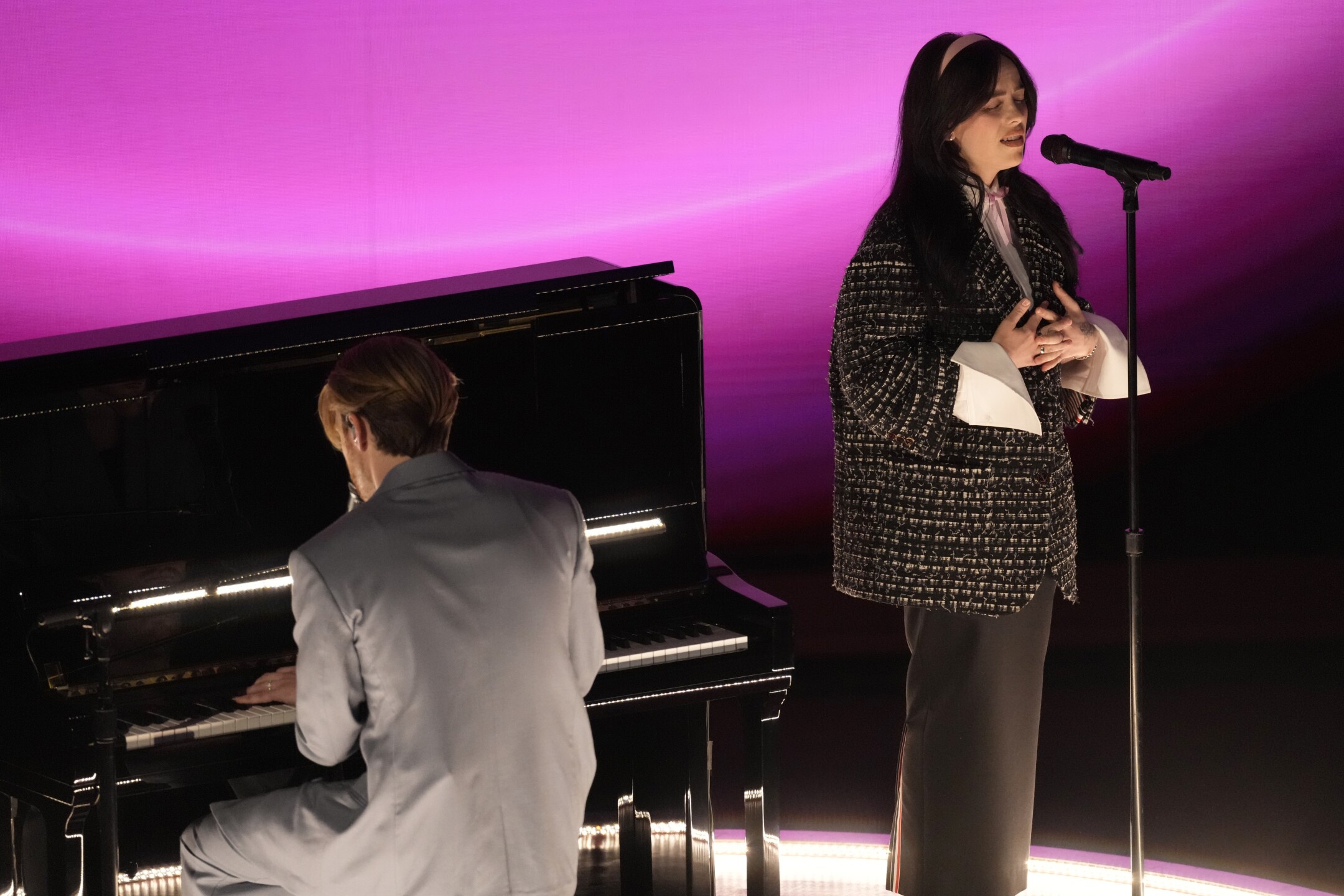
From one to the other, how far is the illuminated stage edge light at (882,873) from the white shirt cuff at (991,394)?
1320mm

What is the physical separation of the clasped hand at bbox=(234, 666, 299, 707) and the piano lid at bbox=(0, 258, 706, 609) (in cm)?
26

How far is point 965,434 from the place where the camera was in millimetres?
3096

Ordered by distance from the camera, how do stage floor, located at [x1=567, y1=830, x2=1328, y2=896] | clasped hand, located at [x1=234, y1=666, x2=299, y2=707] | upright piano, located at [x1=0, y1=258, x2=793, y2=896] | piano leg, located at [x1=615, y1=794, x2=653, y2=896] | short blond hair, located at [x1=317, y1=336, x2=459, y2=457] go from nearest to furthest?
short blond hair, located at [x1=317, y1=336, x2=459, y2=457]
clasped hand, located at [x1=234, y1=666, x2=299, y2=707]
upright piano, located at [x1=0, y1=258, x2=793, y2=896]
piano leg, located at [x1=615, y1=794, x2=653, y2=896]
stage floor, located at [x1=567, y1=830, x2=1328, y2=896]

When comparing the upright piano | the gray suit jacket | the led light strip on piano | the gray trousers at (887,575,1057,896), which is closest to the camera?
the gray suit jacket

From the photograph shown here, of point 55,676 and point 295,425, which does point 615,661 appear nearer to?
point 295,425

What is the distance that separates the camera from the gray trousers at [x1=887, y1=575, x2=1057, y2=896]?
3211mm

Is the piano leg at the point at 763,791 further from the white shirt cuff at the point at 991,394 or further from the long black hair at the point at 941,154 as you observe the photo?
the long black hair at the point at 941,154

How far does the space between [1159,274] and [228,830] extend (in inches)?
147

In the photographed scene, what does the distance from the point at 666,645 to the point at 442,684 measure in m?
0.90

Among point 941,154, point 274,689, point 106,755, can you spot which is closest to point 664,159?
point 941,154

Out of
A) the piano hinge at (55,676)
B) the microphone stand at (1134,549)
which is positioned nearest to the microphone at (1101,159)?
the microphone stand at (1134,549)

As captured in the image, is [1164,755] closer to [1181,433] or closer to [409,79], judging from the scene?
[1181,433]

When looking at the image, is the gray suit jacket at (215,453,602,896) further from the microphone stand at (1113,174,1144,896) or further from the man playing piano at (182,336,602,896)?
the microphone stand at (1113,174,1144,896)

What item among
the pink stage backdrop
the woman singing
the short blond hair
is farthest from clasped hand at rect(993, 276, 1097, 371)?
the pink stage backdrop
